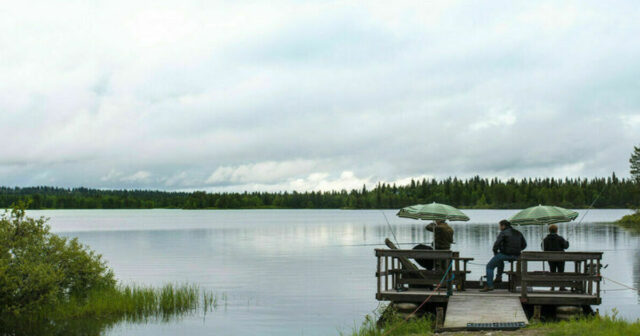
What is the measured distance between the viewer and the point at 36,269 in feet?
62.4

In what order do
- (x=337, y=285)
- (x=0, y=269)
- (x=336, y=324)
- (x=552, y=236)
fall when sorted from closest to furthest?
(x=0, y=269) < (x=552, y=236) < (x=336, y=324) < (x=337, y=285)

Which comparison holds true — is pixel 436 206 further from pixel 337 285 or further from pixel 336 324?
pixel 337 285

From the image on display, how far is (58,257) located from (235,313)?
7.08 meters

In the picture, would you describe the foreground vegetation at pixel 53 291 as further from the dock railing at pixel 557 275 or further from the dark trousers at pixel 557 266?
the dark trousers at pixel 557 266

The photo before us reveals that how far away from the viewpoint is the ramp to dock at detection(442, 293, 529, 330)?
15875mm

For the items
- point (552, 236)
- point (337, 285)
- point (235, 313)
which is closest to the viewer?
point (552, 236)

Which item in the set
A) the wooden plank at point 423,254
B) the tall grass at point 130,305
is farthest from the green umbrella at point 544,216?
the tall grass at point 130,305

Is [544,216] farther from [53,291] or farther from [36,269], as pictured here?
[36,269]

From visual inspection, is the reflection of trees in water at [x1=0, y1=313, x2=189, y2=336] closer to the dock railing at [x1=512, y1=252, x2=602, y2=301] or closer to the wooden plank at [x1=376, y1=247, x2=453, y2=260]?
the wooden plank at [x1=376, y1=247, x2=453, y2=260]

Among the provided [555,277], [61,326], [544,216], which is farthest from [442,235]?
[61,326]

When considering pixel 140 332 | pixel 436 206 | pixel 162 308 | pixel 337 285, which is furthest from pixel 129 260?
pixel 436 206

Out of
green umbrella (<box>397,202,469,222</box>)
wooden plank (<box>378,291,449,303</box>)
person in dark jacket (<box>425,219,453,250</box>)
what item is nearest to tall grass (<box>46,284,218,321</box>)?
wooden plank (<box>378,291,449,303</box>)

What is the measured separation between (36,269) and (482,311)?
1287 cm

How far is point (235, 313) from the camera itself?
25016 millimetres
